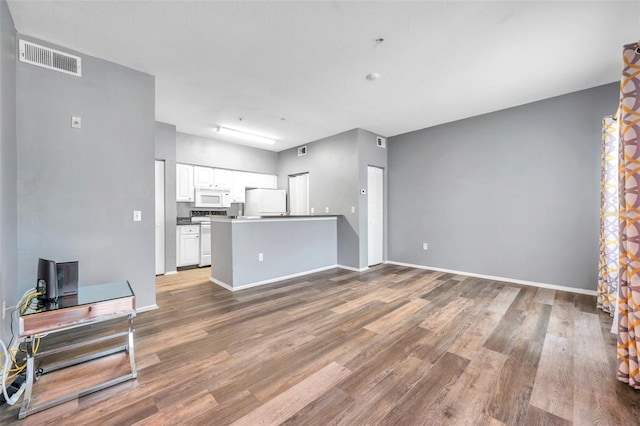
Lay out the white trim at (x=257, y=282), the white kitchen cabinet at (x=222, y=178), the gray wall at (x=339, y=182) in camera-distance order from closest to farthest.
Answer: the white trim at (x=257, y=282) → the gray wall at (x=339, y=182) → the white kitchen cabinet at (x=222, y=178)

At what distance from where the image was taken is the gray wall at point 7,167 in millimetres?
1841

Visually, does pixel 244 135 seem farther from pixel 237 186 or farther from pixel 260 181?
pixel 260 181

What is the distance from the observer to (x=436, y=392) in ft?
5.45

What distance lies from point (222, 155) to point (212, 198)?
100cm

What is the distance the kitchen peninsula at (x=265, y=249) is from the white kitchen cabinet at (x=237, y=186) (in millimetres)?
1761

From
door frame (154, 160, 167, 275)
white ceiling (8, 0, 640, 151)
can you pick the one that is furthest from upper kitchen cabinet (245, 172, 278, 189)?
white ceiling (8, 0, 640, 151)

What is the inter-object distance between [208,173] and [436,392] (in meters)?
5.41

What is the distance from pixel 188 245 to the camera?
5137mm

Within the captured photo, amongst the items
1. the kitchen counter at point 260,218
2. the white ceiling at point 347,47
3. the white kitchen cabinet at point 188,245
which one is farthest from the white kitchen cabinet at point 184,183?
the white ceiling at point 347,47

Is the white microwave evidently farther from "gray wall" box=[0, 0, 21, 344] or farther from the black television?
the black television

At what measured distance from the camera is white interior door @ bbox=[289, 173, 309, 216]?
20.3ft

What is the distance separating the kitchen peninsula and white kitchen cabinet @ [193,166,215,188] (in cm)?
153

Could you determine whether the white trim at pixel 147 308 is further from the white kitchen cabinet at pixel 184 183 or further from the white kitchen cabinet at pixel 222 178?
the white kitchen cabinet at pixel 222 178

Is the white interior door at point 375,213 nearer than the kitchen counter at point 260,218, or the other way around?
the kitchen counter at point 260,218
